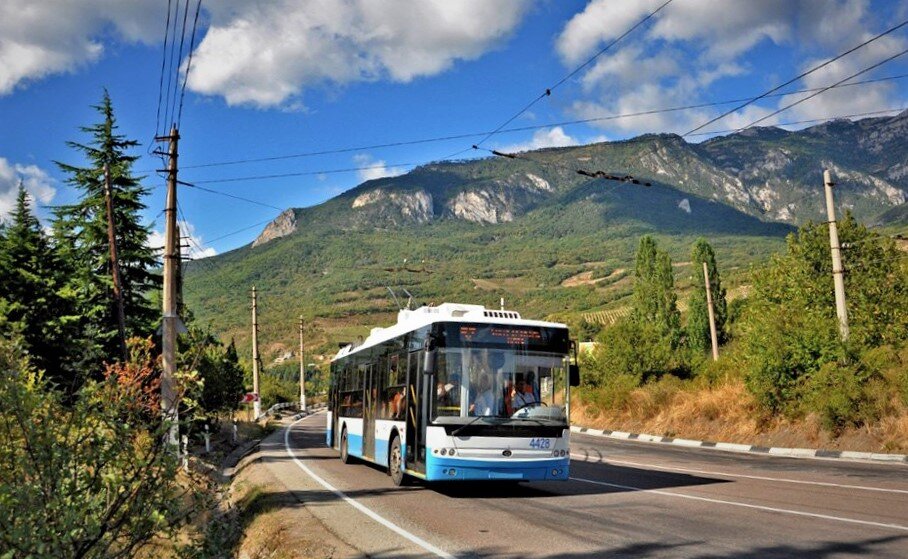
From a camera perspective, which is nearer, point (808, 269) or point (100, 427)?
point (100, 427)

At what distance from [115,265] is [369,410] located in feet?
46.5

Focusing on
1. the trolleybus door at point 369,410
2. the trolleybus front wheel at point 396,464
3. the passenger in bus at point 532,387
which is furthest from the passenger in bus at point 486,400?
the trolleybus door at point 369,410

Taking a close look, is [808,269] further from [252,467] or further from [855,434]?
[252,467]

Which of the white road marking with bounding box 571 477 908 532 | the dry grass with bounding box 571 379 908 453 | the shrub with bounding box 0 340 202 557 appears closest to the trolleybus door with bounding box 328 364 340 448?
the white road marking with bounding box 571 477 908 532

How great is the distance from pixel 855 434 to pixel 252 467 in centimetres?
1585

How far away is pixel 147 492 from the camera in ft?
18.8

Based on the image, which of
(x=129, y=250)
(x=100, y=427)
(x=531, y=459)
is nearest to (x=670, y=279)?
(x=129, y=250)

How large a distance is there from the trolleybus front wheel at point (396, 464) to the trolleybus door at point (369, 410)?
6.27 ft

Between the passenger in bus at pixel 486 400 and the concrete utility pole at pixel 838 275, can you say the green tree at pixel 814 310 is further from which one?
the passenger in bus at pixel 486 400

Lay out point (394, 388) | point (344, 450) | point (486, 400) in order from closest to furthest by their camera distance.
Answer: point (486, 400) → point (394, 388) → point (344, 450)

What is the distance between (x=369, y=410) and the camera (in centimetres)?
1853

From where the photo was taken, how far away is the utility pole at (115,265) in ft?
91.7

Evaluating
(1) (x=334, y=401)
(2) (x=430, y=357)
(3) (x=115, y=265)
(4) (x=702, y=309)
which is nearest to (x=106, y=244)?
(3) (x=115, y=265)

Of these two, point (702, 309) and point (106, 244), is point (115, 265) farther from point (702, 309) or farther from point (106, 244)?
point (702, 309)
